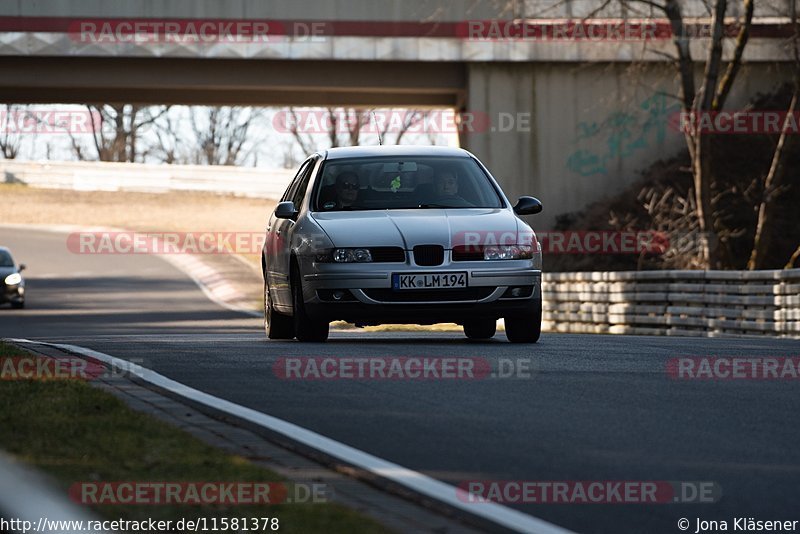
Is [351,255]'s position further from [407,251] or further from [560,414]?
[560,414]

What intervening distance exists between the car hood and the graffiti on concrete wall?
23.2 metres

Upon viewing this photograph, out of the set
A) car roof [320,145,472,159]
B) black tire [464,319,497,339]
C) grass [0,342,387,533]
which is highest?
car roof [320,145,472,159]

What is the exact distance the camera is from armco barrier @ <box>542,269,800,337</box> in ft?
64.2

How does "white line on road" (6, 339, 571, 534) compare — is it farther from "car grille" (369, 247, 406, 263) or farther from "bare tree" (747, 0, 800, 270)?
"bare tree" (747, 0, 800, 270)

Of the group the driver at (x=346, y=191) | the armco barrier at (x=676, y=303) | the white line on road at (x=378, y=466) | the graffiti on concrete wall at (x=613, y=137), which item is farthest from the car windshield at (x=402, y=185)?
the graffiti on concrete wall at (x=613, y=137)

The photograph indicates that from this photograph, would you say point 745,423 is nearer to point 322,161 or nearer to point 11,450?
point 11,450

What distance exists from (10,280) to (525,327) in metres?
23.1

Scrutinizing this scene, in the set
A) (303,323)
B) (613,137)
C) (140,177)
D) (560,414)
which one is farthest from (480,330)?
(140,177)

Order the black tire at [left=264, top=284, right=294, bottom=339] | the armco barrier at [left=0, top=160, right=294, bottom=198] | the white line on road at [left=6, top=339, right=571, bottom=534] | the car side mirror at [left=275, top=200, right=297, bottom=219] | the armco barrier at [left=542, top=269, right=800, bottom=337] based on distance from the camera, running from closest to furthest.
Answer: the white line on road at [left=6, top=339, right=571, bottom=534], the car side mirror at [left=275, top=200, right=297, bottom=219], the black tire at [left=264, top=284, right=294, bottom=339], the armco barrier at [left=542, top=269, right=800, bottom=337], the armco barrier at [left=0, top=160, right=294, bottom=198]

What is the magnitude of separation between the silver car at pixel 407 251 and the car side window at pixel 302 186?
1.17ft

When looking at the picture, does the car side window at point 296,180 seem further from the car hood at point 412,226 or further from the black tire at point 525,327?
the black tire at point 525,327

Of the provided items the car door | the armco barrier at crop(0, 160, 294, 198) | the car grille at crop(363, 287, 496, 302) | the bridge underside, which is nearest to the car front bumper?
the car grille at crop(363, 287, 496, 302)

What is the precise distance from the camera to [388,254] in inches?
486

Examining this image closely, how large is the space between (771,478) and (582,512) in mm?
1094
